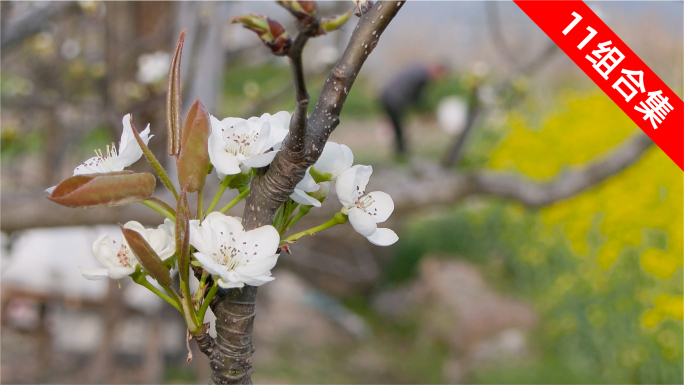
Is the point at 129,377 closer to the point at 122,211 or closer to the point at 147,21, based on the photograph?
the point at 122,211

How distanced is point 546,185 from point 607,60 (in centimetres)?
129

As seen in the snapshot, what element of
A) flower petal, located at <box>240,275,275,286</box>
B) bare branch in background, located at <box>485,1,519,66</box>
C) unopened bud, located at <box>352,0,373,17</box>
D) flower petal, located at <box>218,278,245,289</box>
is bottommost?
flower petal, located at <box>218,278,245,289</box>

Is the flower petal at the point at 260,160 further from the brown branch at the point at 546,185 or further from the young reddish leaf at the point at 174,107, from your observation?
the brown branch at the point at 546,185

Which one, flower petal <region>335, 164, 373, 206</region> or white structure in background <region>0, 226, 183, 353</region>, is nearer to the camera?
flower petal <region>335, 164, 373, 206</region>

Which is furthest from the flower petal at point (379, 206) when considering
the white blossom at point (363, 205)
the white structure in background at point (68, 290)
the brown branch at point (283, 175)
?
the white structure in background at point (68, 290)

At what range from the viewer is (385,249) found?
4.39m

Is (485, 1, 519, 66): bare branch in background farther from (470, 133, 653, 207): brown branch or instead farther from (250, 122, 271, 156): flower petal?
(250, 122, 271, 156): flower petal

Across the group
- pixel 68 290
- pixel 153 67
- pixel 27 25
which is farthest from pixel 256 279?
pixel 68 290

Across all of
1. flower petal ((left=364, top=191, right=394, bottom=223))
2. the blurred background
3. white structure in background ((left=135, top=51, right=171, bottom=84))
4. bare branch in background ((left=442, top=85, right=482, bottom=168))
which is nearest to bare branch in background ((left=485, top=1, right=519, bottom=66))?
the blurred background

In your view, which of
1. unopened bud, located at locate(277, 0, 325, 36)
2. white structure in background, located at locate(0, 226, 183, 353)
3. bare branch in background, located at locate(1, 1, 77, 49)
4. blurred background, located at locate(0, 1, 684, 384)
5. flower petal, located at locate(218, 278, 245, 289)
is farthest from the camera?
white structure in background, located at locate(0, 226, 183, 353)

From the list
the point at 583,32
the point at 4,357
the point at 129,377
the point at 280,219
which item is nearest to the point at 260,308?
the point at 129,377

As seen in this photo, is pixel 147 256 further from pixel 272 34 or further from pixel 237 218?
pixel 272 34

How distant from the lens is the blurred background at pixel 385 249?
212 cm

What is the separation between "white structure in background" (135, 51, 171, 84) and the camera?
→ 2.00 meters
